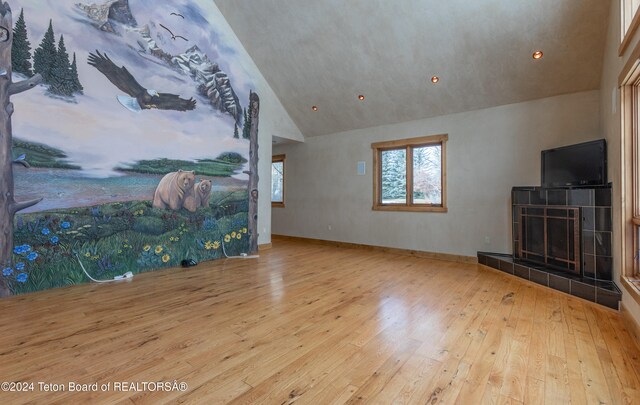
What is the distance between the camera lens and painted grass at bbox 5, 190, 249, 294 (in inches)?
131

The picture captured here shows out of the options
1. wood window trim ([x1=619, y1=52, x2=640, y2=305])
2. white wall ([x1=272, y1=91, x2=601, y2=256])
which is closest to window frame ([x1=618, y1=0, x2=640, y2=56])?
wood window trim ([x1=619, y1=52, x2=640, y2=305])

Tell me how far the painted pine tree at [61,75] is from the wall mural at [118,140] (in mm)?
12

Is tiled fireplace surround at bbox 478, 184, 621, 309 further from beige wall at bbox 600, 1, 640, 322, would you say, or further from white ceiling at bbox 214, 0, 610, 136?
white ceiling at bbox 214, 0, 610, 136

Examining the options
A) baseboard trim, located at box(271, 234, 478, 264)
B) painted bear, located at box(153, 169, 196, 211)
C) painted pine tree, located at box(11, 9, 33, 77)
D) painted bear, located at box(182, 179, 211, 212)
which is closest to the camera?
painted pine tree, located at box(11, 9, 33, 77)

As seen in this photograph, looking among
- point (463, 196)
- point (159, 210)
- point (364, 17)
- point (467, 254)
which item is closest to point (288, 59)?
point (364, 17)

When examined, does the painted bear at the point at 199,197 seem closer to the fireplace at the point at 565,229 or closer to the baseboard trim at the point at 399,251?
the baseboard trim at the point at 399,251

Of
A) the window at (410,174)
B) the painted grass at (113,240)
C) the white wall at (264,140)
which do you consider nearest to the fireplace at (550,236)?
the window at (410,174)

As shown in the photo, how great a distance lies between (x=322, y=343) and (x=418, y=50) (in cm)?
425

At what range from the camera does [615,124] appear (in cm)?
293

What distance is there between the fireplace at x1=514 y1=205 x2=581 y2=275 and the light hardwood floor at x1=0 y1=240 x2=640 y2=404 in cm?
47

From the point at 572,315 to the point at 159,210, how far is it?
516 centimetres

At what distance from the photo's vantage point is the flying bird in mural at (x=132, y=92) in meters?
3.89

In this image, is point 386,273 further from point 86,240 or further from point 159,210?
point 86,240

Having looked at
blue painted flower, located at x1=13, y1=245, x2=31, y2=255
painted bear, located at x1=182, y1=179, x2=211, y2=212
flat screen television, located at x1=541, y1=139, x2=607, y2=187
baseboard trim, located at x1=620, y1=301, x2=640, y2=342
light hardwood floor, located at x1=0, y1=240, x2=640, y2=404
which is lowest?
light hardwood floor, located at x1=0, y1=240, x2=640, y2=404
